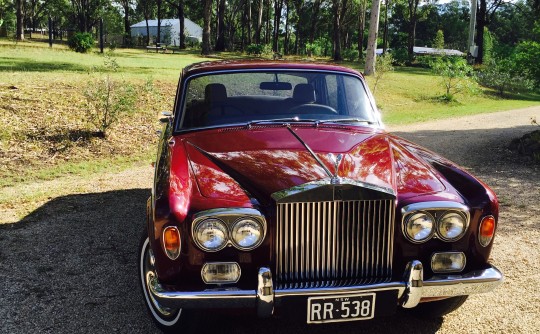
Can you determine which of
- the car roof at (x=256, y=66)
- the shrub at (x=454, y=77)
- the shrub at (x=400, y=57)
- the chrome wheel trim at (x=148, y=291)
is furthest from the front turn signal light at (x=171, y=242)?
the shrub at (x=400, y=57)

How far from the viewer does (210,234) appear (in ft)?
9.37

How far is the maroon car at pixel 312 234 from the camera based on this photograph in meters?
2.87

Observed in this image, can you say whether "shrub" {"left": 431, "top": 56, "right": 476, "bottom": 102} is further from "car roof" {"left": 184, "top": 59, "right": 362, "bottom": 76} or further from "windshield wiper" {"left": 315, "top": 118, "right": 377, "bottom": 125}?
"windshield wiper" {"left": 315, "top": 118, "right": 377, "bottom": 125}

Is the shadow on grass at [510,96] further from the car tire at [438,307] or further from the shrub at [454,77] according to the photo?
the car tire at [438,307]

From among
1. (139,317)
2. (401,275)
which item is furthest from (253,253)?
(139,317)

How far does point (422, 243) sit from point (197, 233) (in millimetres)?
1335

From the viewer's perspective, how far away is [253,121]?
4.18m

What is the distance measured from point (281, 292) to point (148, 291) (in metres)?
1.11

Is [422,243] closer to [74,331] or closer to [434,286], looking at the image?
[434,286]

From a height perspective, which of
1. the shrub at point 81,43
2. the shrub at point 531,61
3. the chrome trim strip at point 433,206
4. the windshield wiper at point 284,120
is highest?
the shrub at point 81,43

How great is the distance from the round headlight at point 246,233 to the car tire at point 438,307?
1482mm

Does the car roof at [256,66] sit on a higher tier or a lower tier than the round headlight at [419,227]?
higher

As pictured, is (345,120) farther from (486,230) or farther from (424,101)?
(424,101)

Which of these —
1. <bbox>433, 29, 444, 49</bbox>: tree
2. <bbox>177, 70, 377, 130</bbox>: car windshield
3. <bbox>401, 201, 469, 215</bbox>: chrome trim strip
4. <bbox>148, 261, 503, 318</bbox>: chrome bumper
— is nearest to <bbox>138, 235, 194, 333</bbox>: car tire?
<bbox>148, 261, 503, 318</bbox>: chrome bumper
